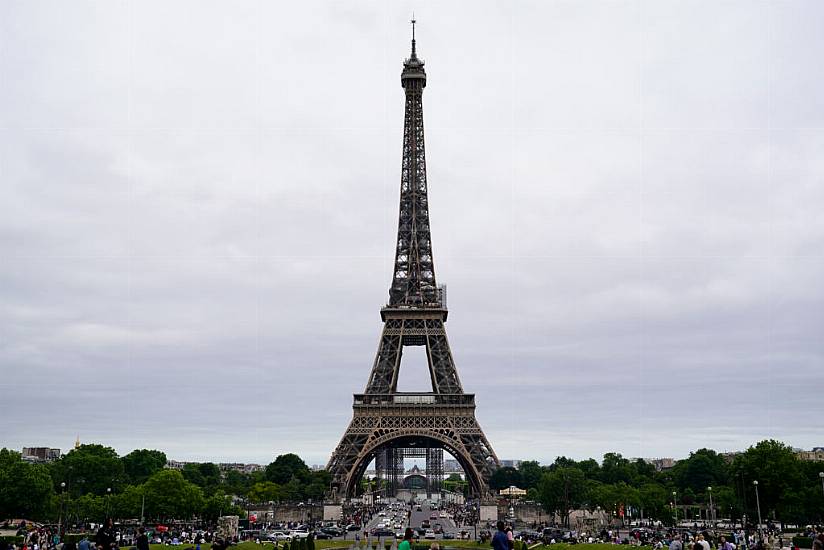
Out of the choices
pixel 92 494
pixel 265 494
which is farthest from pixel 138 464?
pixel 92 494

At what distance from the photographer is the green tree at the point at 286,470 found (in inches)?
6427

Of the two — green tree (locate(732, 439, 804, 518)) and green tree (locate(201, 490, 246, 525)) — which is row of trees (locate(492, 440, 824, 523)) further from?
green tree (locate(201, 490, 246, 525))

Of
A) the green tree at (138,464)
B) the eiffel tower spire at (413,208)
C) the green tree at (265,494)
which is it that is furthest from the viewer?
the green tree at (265,494)

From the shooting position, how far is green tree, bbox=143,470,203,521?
3300 inches

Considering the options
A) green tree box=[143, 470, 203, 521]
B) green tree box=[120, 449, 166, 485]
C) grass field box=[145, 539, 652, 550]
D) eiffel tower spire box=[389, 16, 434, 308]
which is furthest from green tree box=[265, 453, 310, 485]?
grass field box=[145, 539, 652, 550]

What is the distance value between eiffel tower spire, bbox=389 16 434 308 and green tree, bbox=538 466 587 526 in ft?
92.7

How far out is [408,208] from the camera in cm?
11525

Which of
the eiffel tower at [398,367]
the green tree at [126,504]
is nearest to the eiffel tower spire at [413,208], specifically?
the eiffel tower at [398,367]

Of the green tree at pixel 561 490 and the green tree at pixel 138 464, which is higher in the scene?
the green tree at pixel 138 464

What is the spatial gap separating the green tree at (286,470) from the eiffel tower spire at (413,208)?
2451 inches

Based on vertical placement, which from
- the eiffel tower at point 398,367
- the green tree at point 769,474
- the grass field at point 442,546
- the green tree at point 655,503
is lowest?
the grass field at point 442,546

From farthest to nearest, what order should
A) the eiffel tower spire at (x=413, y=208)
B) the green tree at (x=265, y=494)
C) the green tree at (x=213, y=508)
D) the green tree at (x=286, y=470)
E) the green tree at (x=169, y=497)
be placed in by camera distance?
the green tree at (x=286, y=470), the green tree at (x=265, y=494), the eiffel tower spire at (x=413, y=208), the green tree at (x=213, y=508), the green tree at (x=169, y=497)

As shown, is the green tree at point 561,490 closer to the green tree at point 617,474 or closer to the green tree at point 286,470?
the green tree at point 617,474

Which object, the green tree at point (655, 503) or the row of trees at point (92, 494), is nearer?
the row of trees at point (92, 494)
